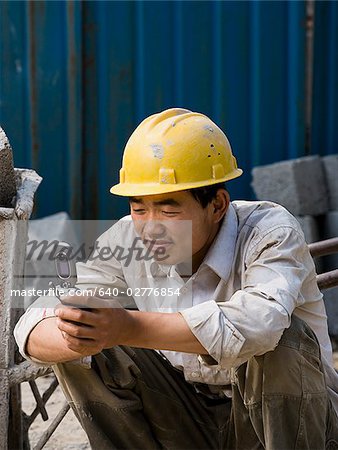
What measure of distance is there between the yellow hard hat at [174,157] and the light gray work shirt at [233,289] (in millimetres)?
186

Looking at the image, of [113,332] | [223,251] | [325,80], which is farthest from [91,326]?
[325,80]

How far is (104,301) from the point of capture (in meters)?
2.59

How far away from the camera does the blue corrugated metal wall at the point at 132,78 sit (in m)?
5.65

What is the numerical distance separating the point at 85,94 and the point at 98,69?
0.17 m

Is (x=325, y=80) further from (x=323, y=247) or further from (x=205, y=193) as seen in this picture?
(x=205, y=193)

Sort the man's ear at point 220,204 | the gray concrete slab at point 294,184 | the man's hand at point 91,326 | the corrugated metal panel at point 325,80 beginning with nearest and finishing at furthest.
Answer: the man's hand at point 91,326 < the man's ear at point 220,204 < the gray concrete slab at point 294,184 < the corrugated metal panel at point 325,80

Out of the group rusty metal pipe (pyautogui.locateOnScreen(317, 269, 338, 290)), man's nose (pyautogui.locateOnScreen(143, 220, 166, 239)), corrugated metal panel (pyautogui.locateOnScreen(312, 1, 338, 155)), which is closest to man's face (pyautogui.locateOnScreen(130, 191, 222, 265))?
man's nose (pyautogui.locateOnScreen(143, 220, 166, 239))

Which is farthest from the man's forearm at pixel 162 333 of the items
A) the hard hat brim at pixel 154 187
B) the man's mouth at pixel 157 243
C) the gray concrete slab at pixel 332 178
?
the gray concrete slab at pixel 332 178

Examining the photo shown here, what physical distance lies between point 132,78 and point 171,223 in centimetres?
304

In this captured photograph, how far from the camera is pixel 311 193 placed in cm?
593

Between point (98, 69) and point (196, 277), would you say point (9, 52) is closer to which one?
point (98, 69)

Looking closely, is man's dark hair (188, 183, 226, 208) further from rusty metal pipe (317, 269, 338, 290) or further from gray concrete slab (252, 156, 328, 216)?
gray concrete slab (252, 156, 328, 216)

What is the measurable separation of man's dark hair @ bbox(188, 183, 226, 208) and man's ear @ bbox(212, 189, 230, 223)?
0.02 meters

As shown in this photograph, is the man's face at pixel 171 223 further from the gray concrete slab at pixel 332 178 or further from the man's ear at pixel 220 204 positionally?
the gray concrete slab at pixel 332 178
